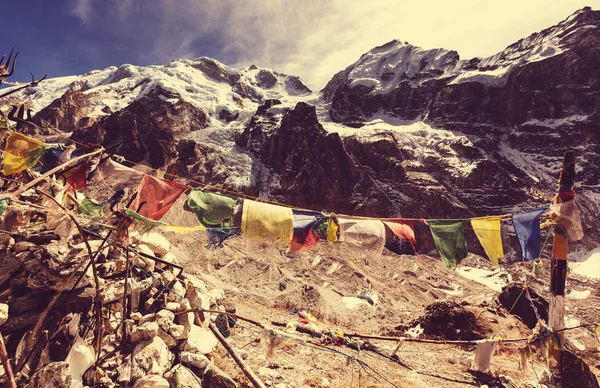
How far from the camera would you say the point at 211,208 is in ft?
21.2

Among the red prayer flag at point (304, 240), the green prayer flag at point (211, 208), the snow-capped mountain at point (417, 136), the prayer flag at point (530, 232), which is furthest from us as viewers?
the snow-capped mountain at point (417, 136)

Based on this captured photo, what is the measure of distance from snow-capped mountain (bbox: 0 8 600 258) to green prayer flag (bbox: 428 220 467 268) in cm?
3390

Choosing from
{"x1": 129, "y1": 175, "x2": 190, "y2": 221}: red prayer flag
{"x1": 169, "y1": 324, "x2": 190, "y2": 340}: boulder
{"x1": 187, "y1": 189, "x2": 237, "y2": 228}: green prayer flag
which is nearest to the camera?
{"x1": 169, "y1": 324, "x2": 190, "y2": 340}: boulder

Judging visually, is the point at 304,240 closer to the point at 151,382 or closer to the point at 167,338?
the point at 167,338

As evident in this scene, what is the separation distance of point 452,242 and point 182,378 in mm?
6253

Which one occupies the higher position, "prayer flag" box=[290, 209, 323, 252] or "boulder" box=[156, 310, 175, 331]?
"prayer flag" box=[290, 209, 323, 252]

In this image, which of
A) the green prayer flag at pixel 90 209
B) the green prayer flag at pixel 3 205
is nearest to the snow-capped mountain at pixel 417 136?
the green prayer flag at pixel 90 209

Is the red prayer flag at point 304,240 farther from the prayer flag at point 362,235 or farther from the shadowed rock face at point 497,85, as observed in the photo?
the shadowed rock face at point 497,85

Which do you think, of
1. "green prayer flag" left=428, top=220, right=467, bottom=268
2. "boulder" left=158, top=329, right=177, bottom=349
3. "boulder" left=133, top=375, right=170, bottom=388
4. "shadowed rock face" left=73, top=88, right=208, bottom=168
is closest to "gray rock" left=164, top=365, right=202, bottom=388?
"boulder" left=133, top=375, right=170, bottom=388

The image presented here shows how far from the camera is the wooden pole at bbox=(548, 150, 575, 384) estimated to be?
555cm

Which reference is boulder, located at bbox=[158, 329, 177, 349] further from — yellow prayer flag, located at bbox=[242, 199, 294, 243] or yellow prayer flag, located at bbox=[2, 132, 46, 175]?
yellow prayer flag, located at bbox=[2, 132, 46, 175]

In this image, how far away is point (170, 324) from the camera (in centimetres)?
598

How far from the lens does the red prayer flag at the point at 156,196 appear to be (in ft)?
21.5

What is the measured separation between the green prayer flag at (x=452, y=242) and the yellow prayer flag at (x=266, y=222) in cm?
340
